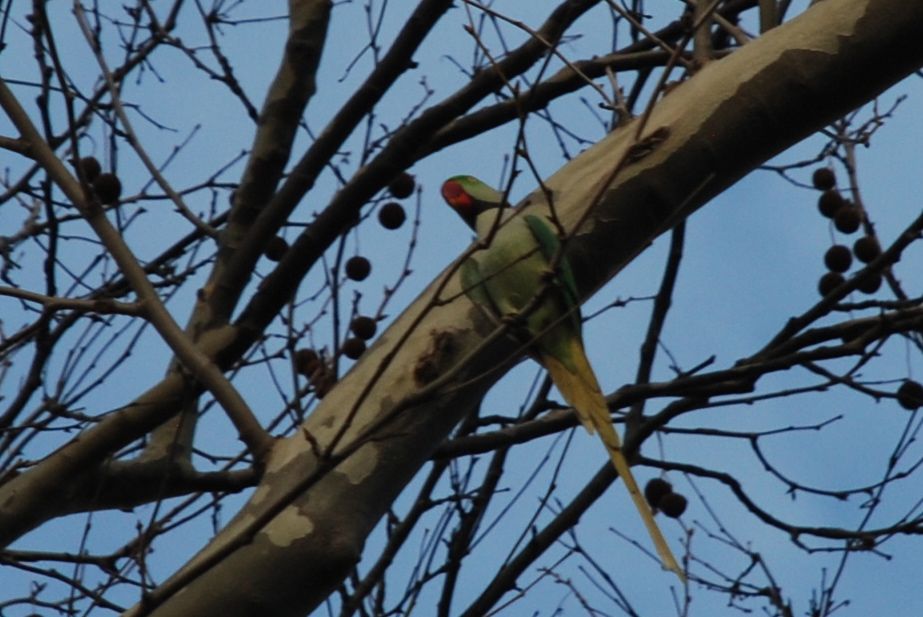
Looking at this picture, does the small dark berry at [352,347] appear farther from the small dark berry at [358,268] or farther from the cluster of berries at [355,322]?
the small dark berry at [358,268]

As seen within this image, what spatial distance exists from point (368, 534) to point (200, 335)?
932mm

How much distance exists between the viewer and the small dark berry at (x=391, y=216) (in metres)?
3.96

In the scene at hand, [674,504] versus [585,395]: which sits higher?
[674,504]

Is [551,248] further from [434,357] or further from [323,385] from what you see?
[323,385]

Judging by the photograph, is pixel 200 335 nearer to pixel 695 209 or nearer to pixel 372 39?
pixel 695 209

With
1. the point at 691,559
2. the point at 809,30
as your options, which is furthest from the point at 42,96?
the point at 691,559

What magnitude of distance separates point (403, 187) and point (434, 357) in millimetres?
1823

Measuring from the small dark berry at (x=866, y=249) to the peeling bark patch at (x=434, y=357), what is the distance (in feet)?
7.29

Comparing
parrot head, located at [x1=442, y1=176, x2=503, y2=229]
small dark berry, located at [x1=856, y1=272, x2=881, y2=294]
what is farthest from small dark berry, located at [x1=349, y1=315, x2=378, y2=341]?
small dark berry, located at [x1=856, y1=272, x2=881, y2=294]

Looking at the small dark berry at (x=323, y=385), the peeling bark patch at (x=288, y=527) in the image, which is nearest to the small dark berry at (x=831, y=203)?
the small dark berry at (x=323, y=385)

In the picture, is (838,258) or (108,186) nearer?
(108,186)

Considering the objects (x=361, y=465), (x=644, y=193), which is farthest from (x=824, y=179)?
(x=361, y=465)

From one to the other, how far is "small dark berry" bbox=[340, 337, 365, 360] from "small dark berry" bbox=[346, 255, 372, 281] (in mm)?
425

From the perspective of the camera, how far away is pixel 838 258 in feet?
13.1
